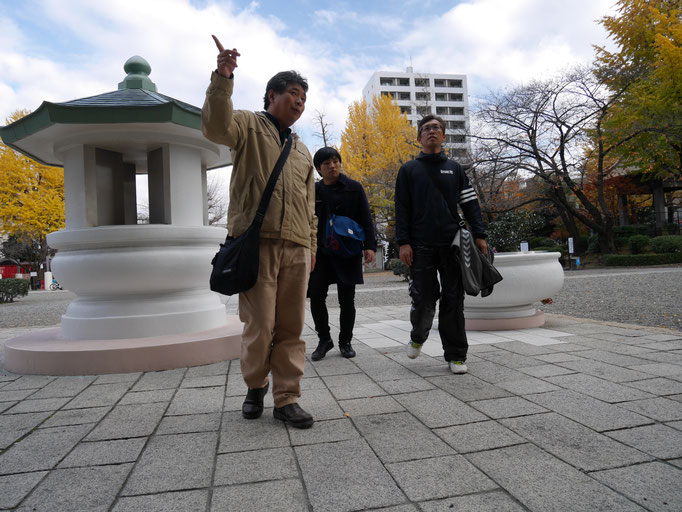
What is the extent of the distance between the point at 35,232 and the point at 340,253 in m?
24.6

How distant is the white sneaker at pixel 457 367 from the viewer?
3.18 meters

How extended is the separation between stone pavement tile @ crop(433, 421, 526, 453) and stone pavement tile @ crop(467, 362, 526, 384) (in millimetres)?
854

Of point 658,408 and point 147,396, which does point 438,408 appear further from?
point 147,396

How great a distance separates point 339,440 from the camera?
2.05m

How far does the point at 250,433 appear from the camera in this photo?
2162 mm

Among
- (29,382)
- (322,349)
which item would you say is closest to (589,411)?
(322,349)

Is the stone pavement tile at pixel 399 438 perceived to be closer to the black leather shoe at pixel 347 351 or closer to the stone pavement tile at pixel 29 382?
the black leather shoe at pixel 347 351

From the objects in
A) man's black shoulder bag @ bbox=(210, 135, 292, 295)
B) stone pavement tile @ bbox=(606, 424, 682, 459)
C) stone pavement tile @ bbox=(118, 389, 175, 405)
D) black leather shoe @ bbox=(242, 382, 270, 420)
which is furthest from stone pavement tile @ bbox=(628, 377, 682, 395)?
stone pavement tile @ bbox=(118, 389, 175, 405)

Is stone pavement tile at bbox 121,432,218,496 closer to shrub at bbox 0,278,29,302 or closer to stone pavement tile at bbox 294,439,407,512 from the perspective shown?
stone pavement tile at bbox 294,439,407,512

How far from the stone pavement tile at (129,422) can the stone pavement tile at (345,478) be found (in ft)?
2.81

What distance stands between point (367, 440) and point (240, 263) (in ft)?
3.29

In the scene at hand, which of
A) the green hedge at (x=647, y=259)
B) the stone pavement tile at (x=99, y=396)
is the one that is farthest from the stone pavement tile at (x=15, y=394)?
the green hedge at (x=647, y=259)

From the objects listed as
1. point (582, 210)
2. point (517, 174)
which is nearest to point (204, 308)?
point (517, 174)

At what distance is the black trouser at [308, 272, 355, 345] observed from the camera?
13.0ft
